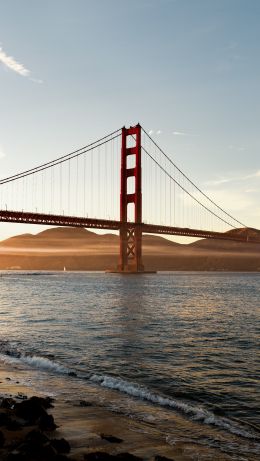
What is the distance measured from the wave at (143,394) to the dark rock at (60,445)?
2838mm

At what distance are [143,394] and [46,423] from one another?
318 cm

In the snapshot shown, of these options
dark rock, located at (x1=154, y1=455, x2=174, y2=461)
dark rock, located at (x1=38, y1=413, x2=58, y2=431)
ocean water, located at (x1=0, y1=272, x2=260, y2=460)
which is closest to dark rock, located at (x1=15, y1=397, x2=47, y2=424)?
dark rock, located at (x1=38, y1=413, x2=58, y2=431)

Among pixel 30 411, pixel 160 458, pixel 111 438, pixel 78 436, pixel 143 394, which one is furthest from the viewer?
pixel 143 394

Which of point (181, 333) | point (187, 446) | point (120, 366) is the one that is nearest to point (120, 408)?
point (187, 446)

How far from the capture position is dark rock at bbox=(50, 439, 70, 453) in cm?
642

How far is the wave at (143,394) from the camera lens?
320 inches

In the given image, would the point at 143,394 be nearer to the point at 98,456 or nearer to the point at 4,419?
the point at 4,419

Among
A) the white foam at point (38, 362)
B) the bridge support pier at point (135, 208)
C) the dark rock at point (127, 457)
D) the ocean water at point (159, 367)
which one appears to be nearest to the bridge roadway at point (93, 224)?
the bridge support pier at point (135, 208)

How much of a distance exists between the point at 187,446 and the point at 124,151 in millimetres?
96308

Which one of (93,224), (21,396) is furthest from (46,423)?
(93,224)

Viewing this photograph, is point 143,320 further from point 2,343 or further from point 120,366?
point 120,366

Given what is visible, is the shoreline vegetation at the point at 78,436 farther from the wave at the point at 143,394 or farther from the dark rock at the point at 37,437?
the wave at the point at 143,394

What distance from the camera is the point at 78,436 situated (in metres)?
7.27

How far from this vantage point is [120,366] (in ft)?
43.6
